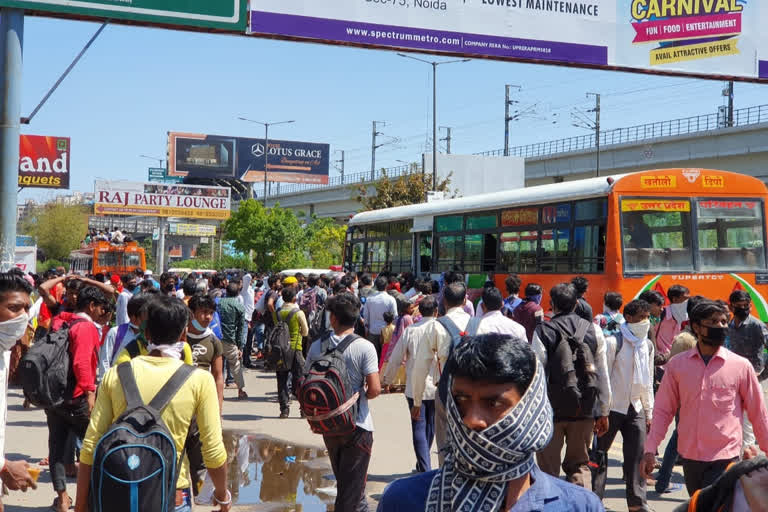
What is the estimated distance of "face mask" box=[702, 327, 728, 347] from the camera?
17.0 feet

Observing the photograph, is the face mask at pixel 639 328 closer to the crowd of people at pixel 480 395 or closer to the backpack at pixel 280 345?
the crowd of people at pixel 480 395

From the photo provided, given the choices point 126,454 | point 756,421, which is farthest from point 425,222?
point 126,454

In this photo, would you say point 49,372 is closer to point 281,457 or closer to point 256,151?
point 281,457

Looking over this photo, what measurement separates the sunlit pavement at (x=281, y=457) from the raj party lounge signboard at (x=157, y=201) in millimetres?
58525

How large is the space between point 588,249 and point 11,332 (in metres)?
12.3

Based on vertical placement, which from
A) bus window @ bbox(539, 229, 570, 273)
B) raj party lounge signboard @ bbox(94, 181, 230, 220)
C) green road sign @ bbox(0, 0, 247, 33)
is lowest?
bus window @ bbox(539, 229, 570, 273)

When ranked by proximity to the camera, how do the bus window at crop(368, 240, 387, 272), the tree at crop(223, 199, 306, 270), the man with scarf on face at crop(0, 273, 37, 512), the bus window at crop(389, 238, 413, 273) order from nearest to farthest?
the man with scarf on face at crop(0, 273, 37, 512), the bus window at crop(389, 238, 413, 273), the bus window at crop(368, 240, 387, 272), the tree at crop(223, 199, 306, 270)

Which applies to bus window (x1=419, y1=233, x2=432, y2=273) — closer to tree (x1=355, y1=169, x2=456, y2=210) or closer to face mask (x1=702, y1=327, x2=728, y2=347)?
face mask (x1=702, y1=327, x2=728, y2=347)

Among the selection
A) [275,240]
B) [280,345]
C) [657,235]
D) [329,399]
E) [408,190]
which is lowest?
[280,345]

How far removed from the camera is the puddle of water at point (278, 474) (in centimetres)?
739

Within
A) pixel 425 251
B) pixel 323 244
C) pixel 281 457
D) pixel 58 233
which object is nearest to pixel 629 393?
pixel 281 457

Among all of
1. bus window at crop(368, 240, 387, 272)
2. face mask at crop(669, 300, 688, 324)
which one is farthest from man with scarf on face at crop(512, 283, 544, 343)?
bus window at crop(368, 240, 387, 272)

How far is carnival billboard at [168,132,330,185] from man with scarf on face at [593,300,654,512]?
86.3 meters

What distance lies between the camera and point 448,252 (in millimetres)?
20172
